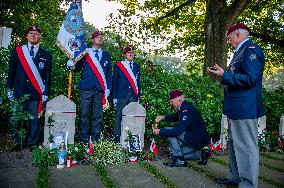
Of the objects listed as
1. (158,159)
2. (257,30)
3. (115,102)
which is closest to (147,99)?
(115,102)

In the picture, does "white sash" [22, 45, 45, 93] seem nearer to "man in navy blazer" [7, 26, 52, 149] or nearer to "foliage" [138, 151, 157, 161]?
"man in navy blazer" [7, 26, 52, 149]

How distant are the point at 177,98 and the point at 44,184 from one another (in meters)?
2.50

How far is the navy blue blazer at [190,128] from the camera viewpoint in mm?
5273

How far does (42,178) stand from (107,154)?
132cm

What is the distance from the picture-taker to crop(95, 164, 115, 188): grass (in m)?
4.10

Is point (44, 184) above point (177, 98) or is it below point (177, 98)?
below

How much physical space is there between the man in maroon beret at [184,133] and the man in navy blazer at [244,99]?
133 cm

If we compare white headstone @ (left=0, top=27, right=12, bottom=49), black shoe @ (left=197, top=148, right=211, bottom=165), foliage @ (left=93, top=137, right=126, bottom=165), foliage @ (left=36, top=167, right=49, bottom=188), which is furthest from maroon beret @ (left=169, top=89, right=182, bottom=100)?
white headstone @ (left=0, top=27, right=12, bottom=49)

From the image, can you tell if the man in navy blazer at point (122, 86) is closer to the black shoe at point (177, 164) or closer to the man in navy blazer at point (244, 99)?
the black shoe at point (177, 164)

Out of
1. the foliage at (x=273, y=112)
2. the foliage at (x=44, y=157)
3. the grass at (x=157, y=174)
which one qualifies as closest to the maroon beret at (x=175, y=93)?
the grass at (x=157, y=174)

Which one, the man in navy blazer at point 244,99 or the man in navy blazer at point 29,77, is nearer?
the man in navy blazer at point 244,99

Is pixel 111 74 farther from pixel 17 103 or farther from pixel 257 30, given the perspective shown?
pixel 257 30

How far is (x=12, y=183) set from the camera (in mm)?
3904

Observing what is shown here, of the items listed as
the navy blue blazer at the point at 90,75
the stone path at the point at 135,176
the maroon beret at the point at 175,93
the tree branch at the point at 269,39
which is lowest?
the stone path at the point at 135,176
